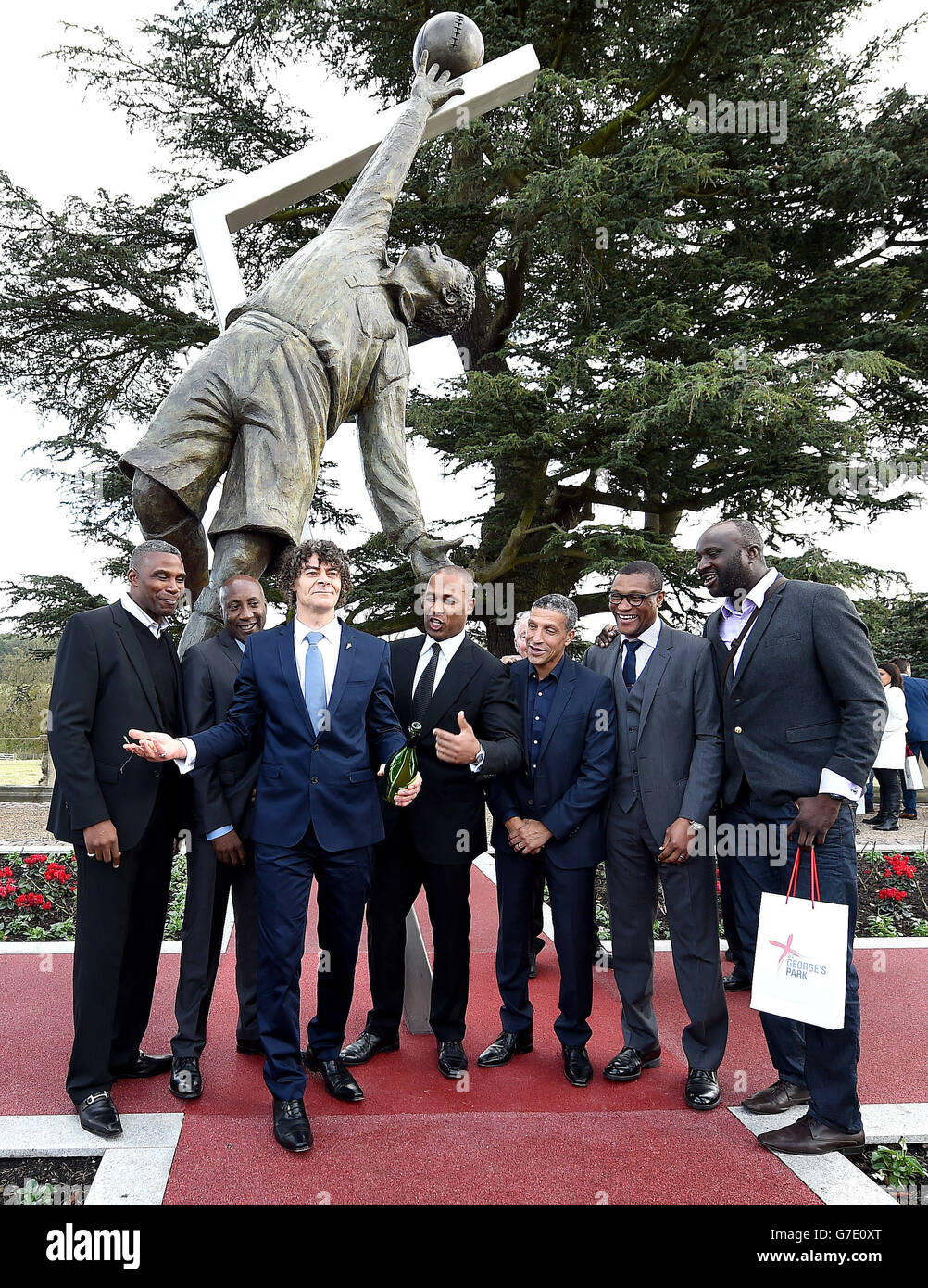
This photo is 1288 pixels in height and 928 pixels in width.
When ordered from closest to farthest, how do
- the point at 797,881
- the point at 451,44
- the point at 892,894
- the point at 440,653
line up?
the point at 797,881, the point at 440,653, the point at 451,44, the point at 892,894

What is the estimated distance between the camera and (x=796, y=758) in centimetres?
356

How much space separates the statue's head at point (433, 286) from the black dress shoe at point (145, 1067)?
4192 millimetres

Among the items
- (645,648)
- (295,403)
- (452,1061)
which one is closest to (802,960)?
(645,648)

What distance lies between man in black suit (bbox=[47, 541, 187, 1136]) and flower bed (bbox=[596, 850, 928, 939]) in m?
3.54

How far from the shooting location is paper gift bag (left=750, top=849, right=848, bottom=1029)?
3.09m

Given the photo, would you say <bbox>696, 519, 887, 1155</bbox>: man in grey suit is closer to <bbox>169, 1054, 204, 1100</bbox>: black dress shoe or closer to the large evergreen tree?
<bbox>169, 1054, 204, 1100</bbox>: black dress shoe

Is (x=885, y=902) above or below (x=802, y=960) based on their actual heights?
below

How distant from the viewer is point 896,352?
13.0 meters

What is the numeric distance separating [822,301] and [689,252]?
1.97 metres

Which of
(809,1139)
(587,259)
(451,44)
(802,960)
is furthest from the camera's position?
(587,259)

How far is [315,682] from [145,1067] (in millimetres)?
1868

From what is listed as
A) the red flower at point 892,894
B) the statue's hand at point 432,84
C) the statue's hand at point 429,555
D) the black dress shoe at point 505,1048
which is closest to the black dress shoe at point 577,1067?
the black dress shoe at point 505,1048

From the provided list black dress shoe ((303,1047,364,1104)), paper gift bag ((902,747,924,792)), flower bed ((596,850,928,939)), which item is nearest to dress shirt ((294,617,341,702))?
black dress shoe ((303,1047,364,1104))

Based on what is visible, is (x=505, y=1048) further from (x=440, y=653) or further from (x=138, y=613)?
(x=138, y=613)
